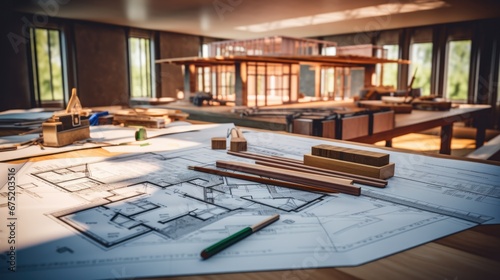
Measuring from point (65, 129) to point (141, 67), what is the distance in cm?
1248

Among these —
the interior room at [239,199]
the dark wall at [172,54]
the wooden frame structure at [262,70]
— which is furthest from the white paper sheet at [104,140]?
the dark wall at [172,54]

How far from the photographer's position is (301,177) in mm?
1479

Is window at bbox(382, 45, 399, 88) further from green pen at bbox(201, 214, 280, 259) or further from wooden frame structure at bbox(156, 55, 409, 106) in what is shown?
Result: green pen at bbox(201, 214, 280, 259)

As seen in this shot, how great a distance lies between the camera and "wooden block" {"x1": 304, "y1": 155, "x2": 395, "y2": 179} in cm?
153

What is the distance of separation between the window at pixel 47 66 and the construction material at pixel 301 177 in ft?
37.6

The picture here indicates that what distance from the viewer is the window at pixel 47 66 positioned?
11.0 metres

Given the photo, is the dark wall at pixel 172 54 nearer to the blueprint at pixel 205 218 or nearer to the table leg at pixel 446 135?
the table leg at pixel 446 135

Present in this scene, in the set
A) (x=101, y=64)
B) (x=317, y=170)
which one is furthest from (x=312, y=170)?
(x=101, y=64)

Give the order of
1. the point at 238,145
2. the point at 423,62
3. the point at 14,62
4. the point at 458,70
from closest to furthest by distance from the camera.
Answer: the point at 238,145, the point at 14,62, the point at 458,70, the point at 423,62

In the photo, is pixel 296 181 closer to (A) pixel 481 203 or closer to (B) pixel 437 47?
(A) pixel 481 203

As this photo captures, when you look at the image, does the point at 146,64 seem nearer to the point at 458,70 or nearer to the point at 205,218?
the point at 458,70

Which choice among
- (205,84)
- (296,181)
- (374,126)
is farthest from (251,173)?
(205,84)

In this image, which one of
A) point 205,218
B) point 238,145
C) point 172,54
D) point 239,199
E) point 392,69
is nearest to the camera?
point 205,218

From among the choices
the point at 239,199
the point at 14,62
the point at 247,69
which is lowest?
the point at 239,199
